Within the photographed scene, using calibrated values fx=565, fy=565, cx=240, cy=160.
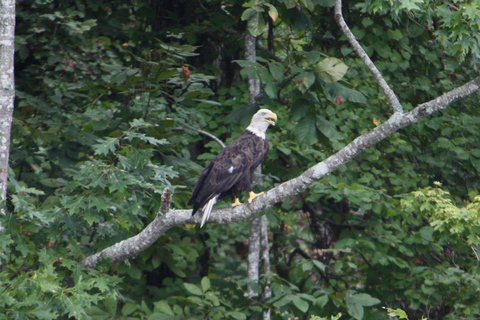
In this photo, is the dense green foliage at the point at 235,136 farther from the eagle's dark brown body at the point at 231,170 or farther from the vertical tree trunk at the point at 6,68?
the vertical tree trunk at the point at 6,68

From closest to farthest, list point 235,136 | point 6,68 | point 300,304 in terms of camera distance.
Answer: point 6,68 < point 300,304 < point 235,136

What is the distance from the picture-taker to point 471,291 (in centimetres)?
495

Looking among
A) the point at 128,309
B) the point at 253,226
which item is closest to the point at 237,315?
the point at 128,309

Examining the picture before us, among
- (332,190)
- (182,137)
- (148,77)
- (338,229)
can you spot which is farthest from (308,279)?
(148,77)

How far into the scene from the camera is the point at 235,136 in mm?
5645

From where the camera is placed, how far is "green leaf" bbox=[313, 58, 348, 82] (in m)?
4.16

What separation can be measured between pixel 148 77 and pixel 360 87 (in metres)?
2.22

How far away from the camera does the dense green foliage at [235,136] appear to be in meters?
4.23

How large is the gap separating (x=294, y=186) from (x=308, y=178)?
0.11m

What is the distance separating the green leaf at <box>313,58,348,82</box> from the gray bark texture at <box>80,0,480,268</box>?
25cm

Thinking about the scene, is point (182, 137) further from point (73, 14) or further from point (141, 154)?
point (73, 14)

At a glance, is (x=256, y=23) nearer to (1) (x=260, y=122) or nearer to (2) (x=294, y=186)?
(1) (x=260, y=122)

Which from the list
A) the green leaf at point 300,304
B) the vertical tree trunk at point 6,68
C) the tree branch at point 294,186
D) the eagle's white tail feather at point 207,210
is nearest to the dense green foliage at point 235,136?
the green leaf at point 300,304

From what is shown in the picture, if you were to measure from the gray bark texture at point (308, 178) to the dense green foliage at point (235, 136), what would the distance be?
15 centimetres
